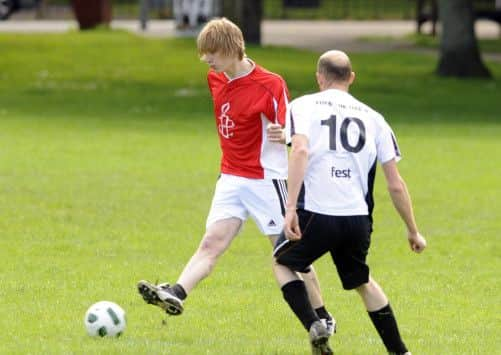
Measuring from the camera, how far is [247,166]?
8742 mm

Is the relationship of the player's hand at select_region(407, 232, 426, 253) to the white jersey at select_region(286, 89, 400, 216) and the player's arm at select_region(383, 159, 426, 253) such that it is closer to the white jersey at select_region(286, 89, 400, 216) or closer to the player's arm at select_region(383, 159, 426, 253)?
the player's arm at select_region(383, 159, 426, 253)

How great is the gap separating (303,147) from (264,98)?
1164 mm

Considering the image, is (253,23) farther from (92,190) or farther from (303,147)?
(303,147)

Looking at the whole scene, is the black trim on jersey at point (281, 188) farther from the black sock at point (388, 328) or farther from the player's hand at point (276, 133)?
the black sock at point (388, 328)

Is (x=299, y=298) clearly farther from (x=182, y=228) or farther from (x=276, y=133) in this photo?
Answer: (x=182, y=228)

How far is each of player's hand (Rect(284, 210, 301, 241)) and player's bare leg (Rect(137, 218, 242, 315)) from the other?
103 cm

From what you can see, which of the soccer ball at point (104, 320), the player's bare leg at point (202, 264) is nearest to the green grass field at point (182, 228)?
the soccer ball at point (104, 320)

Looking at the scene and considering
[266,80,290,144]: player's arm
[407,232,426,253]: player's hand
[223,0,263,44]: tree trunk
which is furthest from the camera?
[223,0,263,44]: tree trunk

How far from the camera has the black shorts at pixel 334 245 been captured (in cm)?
768

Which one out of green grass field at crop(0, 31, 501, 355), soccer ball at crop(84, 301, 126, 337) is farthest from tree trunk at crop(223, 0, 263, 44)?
soccer ball at crop(84, 301, 126, 337)

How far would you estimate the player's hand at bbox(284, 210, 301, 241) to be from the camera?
7.55 meters

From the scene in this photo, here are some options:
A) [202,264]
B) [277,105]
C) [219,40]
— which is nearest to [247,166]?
[277,105]

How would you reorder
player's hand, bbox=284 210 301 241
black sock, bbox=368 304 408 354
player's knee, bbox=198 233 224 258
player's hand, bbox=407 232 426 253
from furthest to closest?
player's knee, bbox=198 233 224 258 → black sock, bbox=368 304 408 354 → player's hand, bbox=407 232 426 253 → player's hand, bbox=284 210 301 241

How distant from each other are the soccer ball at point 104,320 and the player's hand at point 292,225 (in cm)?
142
